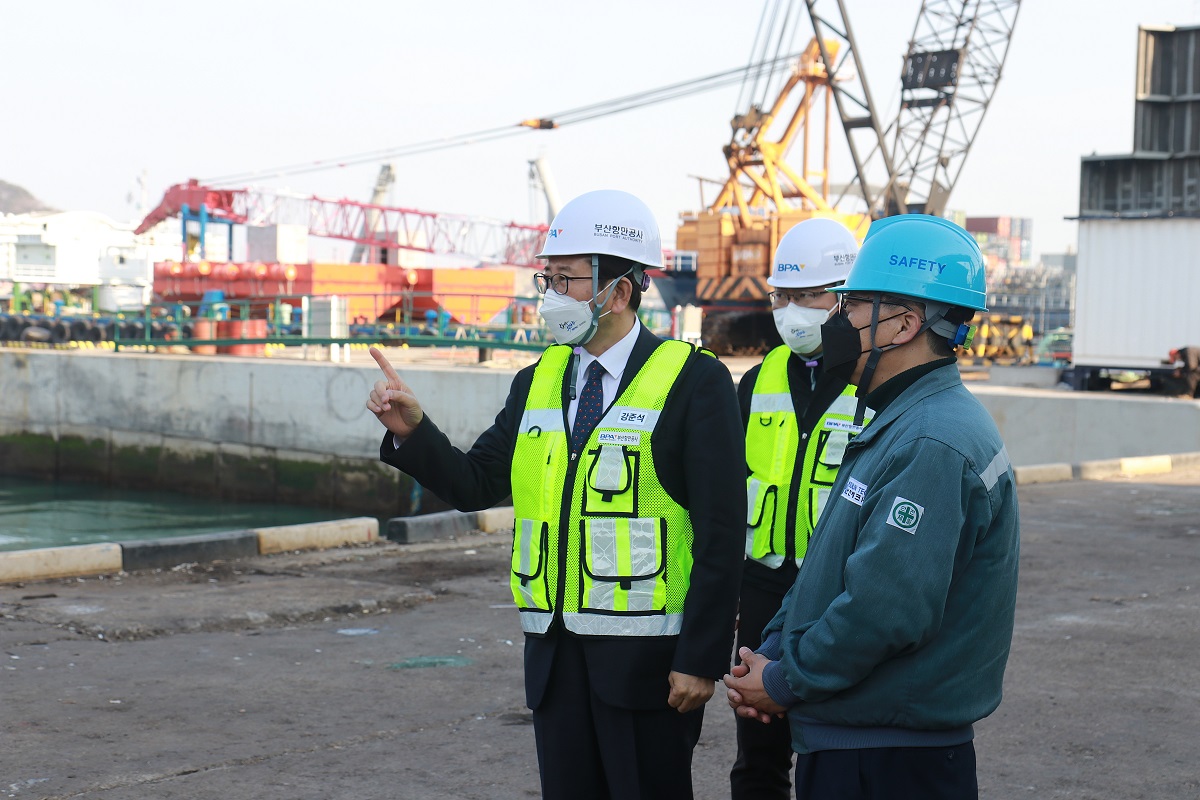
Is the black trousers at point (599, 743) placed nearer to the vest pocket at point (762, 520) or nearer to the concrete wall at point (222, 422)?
the vest pocket at point (762, 520)

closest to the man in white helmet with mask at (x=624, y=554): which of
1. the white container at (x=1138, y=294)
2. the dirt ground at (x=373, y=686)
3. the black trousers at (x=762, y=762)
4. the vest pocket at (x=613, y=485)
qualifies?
the vest pocket at (x=613, y=485)

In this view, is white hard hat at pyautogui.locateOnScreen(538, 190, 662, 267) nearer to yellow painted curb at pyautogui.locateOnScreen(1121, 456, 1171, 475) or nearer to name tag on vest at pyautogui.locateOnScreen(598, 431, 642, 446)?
name tag on vest at pyautogui.locateOnScreen(598, 431, 642, 446)

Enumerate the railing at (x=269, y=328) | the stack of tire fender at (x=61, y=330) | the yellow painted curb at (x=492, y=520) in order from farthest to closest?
the stack of tire fender at (x=61, y=330), the railing at (x=269, y=328), the yellow painted curb at (x=492, y=520)

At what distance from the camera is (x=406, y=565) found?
9.80 meters

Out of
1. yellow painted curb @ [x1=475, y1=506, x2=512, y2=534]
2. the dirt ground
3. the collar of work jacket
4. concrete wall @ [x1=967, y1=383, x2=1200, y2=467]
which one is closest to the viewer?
the collar of work jacket

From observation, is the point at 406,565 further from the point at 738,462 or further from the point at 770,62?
the point at 770,62

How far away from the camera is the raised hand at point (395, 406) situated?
3.39 meters

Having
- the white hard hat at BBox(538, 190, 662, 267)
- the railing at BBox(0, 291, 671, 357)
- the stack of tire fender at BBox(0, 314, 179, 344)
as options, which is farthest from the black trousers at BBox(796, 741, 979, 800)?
the stack of tire fender at BBox(0, 314, 179, 344)

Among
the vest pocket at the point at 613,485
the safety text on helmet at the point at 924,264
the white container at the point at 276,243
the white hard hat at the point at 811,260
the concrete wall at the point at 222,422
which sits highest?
the white container at the point at 276,243

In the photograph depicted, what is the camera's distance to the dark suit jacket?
10.3ft

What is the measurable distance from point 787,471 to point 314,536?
6897 millimetres

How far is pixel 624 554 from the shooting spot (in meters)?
3.20

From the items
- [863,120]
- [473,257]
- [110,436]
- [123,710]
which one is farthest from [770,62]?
[123,710]

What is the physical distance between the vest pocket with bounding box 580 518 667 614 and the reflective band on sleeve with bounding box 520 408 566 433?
0.90ft
